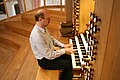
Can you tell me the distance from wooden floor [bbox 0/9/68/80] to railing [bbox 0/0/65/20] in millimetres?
159

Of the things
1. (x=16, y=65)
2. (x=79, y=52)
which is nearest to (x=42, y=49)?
(x=79, y=52)

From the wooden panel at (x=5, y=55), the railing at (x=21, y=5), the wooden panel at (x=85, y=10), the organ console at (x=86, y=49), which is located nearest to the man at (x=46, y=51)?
the organ console at (x=86, y=49)

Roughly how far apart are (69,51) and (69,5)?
1.25m

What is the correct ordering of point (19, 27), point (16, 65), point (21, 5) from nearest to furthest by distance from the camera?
point (16, 65)
point (19, 27)
point (21, 5)

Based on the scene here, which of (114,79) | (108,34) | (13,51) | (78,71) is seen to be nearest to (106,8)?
(108,34)

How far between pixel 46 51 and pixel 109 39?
3.50 ft

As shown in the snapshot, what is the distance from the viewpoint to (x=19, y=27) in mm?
3953

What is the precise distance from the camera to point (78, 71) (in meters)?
1.90

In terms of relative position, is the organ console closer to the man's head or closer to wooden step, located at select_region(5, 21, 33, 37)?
the man's head

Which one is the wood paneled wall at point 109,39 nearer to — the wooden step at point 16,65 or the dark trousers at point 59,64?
the dark trousers at point 59,64

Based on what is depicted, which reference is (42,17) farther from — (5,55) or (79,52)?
(5,55)

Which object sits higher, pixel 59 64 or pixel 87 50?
pixel 87 50

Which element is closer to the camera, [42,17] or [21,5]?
[42,17]

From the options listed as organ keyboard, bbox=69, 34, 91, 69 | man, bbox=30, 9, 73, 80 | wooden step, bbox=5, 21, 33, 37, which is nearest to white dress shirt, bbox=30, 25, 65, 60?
→ man, bbox=30, 9, 73, 80
